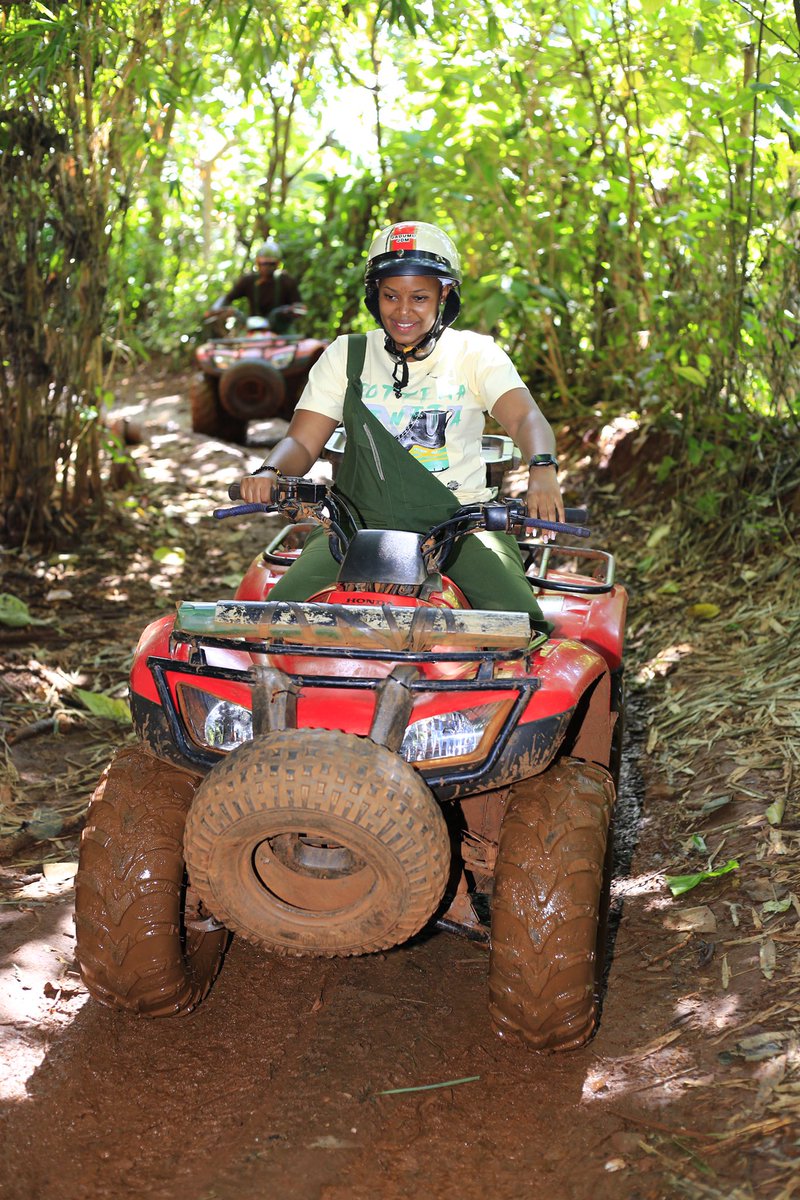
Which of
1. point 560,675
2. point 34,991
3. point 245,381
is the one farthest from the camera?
point 245,381

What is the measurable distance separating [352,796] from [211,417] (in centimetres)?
835

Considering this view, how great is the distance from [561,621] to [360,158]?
34.8 ft

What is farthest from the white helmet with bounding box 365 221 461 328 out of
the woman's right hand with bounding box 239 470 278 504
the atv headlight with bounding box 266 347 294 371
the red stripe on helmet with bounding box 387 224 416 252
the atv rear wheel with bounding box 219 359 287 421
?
the atv headlight with bounding box 266 347 294 371

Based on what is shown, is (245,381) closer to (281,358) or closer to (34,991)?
(281,358)

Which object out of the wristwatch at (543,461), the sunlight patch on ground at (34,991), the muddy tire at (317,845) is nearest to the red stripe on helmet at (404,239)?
the wristwatch at (543,461)

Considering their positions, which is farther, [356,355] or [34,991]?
[356,355]

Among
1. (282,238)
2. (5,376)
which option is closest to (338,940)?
(5,376)

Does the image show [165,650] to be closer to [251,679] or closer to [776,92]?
[251,679]

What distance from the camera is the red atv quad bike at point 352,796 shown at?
2.29m

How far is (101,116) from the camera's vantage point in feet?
20.9

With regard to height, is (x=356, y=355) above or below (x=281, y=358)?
above

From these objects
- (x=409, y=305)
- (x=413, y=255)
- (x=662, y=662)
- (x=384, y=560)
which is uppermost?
(x=413, y=255)

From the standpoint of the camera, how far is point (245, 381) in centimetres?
979

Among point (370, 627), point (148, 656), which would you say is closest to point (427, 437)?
point (370, 627)
